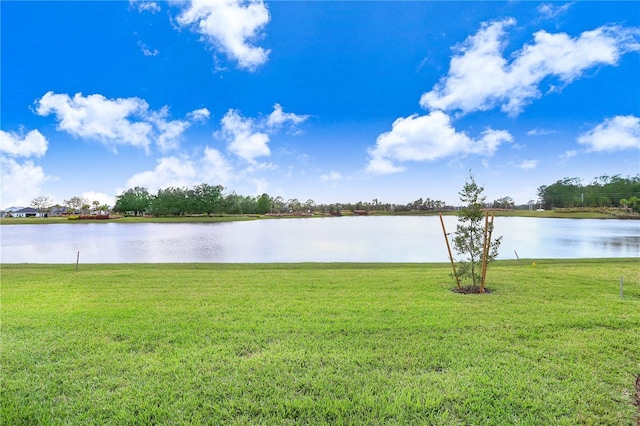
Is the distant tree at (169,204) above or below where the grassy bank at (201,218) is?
above

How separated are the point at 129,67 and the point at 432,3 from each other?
44.7 ft

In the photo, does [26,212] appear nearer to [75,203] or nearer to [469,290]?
[75,203]

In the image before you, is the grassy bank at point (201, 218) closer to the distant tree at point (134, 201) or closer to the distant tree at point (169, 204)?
the distant tree at point (169, 204)

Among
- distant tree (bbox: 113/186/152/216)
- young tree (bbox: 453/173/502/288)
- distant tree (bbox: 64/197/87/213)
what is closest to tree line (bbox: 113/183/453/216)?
distant tree (bbox: 113/186/152/216)

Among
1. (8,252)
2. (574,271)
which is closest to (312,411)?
(574,271)

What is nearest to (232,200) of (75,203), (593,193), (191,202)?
(191,202)

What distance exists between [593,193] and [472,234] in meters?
84.0

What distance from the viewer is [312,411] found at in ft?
7.24

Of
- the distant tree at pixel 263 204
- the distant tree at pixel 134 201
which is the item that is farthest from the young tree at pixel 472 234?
the distant tree at pixel 134 201

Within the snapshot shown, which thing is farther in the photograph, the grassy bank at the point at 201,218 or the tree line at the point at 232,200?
the tree line at the point at 232,200

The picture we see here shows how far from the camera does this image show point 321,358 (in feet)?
9.77

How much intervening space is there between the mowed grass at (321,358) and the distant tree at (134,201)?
7957cm

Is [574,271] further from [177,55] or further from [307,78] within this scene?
[177,55]

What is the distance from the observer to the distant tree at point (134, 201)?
7462 centimetres
